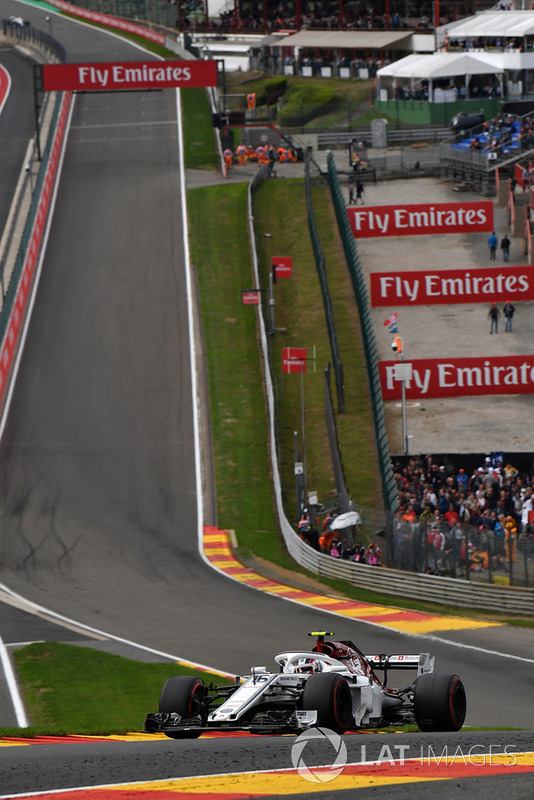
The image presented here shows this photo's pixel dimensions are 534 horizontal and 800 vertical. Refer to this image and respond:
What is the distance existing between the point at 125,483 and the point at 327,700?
23.4m

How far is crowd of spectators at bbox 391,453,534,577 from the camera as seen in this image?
27984 mm

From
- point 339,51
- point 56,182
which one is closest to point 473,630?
point 56,182

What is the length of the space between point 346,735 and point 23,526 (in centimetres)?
2095

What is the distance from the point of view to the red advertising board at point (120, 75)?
6519 cm

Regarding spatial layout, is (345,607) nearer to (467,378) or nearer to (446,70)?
(467,378)

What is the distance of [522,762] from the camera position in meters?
13.7

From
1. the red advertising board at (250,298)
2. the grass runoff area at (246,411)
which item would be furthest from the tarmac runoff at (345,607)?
the red advertising board at (250,298)

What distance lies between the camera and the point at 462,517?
100 ft

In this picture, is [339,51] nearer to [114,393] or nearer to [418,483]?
[114,393]

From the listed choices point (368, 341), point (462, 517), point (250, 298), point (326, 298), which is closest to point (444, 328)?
point (326, 298)

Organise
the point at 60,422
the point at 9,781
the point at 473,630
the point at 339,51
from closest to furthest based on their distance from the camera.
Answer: the point at 9,781 < the point at 473,630 < the point at 60,422 < the point at 339,51

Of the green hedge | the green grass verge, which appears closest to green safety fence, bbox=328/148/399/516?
the green grass verge

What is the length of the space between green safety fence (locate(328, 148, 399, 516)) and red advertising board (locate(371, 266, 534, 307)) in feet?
2.49

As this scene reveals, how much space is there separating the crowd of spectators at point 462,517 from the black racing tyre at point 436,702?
12447mm
